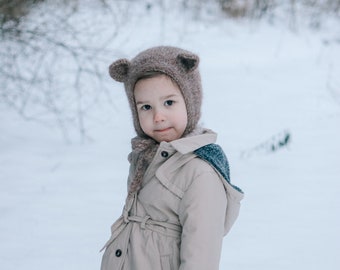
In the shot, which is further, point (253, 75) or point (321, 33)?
point (321, 33)

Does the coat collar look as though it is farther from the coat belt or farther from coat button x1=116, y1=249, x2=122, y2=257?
coat button x1=116, y1=249, x2=122, y2=257

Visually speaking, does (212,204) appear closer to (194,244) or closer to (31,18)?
(194,244)

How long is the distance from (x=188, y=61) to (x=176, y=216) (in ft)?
1.62

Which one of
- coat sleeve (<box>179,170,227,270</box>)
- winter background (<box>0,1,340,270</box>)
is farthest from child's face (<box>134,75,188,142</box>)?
winter background (<box>0,1,340,270</box>)

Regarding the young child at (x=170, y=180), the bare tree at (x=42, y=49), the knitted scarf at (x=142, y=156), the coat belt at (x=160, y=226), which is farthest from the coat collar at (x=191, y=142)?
the bare tree at (x=42, y=49)

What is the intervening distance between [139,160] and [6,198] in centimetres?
251

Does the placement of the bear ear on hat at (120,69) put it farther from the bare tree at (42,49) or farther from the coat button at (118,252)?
the bare tree at (42,49)

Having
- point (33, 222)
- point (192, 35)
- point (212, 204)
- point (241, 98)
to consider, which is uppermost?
point (192, 35)

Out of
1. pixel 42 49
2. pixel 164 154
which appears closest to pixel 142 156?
pixel 164 154

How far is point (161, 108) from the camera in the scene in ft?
6.89

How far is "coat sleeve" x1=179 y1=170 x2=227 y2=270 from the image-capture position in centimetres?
195

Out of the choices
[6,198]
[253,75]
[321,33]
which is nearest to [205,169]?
[6,198]

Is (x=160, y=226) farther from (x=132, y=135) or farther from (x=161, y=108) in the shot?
(x=132, y=135)

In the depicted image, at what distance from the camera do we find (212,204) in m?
1.97
